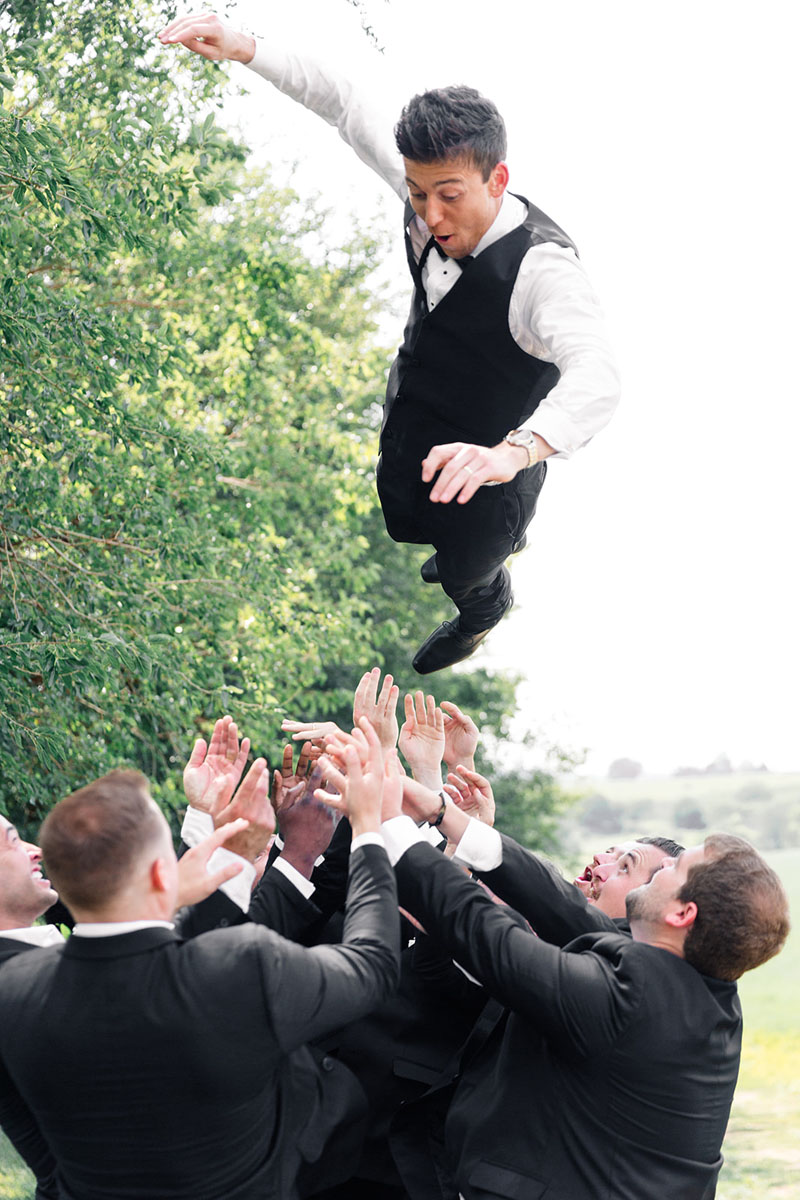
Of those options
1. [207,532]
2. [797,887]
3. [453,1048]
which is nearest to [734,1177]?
[797,887]

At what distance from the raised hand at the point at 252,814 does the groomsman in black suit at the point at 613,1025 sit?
0.25 metres

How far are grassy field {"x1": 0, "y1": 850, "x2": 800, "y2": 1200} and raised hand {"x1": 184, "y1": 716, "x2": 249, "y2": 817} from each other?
588 inches

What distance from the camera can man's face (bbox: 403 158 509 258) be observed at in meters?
2.94

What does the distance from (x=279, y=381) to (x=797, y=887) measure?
64.1ft

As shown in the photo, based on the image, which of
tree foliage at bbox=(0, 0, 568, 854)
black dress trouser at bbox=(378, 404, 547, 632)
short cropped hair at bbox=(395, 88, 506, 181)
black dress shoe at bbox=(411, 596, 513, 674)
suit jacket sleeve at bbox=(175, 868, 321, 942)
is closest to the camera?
suit jacket sleeve at bbox=(175, 868, 321, 942)

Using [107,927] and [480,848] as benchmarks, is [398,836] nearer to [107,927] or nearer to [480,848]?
[480,848]

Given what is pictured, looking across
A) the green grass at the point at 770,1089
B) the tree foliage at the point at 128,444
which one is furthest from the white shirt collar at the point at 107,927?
the green grass at the point at 770,1089

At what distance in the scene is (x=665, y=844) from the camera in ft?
9.95

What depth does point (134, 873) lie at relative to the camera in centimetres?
203

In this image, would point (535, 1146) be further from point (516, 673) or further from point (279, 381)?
point (516, 673)

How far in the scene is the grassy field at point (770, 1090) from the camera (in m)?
17.1

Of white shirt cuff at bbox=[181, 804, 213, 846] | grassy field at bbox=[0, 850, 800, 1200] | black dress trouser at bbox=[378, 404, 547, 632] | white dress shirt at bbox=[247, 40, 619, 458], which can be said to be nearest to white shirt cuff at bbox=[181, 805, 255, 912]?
white shirt cuff at bbox=[181, 804, 213, 846]

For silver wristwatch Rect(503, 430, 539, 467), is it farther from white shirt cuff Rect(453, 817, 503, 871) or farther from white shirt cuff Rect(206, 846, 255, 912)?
white shirt cuff Rect(206, 846, 255, 912)

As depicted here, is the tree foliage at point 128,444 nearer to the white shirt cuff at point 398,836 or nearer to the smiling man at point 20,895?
the smiling man at point 20,895
